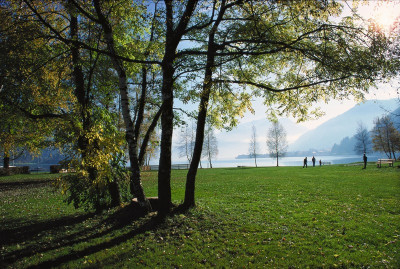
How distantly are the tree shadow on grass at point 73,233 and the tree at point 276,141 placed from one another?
6601cm

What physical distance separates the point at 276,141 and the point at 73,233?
69005mm

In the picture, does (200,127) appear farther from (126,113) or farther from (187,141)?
(187,141)

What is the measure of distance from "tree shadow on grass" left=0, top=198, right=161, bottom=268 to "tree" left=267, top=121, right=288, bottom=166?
66015mm

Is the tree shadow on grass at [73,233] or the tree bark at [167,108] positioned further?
the tree bark at [167,108]

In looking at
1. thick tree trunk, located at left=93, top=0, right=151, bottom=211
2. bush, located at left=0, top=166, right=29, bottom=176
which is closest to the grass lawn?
thick tree trunk, located at left=93, top=0, right=151, bottom=211

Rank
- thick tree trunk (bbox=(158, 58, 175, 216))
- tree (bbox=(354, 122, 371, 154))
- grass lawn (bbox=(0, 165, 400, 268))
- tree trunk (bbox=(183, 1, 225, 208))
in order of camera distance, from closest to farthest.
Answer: grass lawn (bbox=(0, 165, 400, 268)), thick tree trunk (bbox=(158, 58, 175, 216)), tree trunk (bbox=(183, 1, 225, 208)), tree (bbox=(354, 122, 371, 154))

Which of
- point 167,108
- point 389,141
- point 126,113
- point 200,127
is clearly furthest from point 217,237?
point 389,141

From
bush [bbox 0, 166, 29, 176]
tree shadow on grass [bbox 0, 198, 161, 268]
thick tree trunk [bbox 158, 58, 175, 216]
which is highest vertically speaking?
thick tree trunk [bbox 158, 58, 175, 216]

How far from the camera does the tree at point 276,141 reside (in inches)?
2741

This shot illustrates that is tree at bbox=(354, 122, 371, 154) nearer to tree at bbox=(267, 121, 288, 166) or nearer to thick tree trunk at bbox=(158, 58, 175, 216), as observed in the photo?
tree at bbox=(267, 121, 288, 166)

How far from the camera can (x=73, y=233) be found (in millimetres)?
7812

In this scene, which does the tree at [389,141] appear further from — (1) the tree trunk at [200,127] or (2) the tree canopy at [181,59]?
(1) the tree trunk at [200,127]

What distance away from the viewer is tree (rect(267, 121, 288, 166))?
228 feet

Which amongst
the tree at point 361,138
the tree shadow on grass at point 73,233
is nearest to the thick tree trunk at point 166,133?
the tree shadow on grass at point 73,233
